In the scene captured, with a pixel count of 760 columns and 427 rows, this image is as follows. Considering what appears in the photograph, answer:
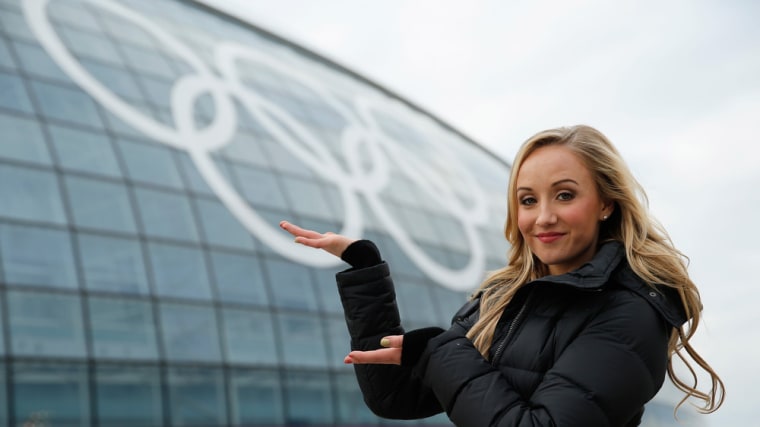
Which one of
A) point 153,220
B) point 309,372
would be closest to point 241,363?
point 309,372

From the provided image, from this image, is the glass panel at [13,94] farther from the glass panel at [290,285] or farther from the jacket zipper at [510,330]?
the jacket zipper at [510,330]

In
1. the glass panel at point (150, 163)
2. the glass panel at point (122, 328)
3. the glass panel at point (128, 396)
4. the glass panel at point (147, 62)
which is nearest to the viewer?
the glass panel at point (128, 396)

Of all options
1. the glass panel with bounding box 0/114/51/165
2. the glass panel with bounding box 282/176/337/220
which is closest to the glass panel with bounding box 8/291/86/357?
the glass panel with bounding box 0/114/51/165

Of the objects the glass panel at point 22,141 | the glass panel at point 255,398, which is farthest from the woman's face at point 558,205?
the glass panel at point 255,398

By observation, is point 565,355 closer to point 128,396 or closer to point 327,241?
point 327,241

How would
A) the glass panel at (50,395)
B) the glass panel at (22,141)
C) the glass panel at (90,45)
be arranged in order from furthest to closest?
1. the glass panel at (90,45)
2. the glass panel at (22,141)
3. the glass panel at (50,395)

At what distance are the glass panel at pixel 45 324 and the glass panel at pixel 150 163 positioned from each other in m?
3.07

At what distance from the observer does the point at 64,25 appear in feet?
54.2

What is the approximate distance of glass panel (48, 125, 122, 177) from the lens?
579 inches

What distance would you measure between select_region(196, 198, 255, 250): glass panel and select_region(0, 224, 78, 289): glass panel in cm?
303

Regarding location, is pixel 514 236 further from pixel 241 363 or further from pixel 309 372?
pixel 309 372

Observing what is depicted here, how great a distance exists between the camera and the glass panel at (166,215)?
15320mm

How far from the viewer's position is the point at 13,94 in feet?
47.5

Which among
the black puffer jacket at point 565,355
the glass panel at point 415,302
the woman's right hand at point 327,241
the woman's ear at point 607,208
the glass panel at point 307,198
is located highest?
the glass panel at point 307,198
